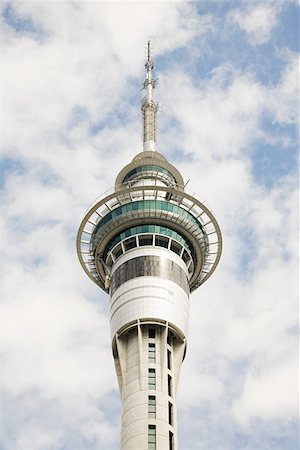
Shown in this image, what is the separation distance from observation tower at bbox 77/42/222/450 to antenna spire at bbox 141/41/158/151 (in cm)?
1285

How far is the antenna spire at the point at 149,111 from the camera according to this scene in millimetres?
140125

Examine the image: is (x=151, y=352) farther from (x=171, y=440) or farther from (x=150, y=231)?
(x=150, y=231)

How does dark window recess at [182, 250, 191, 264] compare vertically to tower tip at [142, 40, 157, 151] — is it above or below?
below

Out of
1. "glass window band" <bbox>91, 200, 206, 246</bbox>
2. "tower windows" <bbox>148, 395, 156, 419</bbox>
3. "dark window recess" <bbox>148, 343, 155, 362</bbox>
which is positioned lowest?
"tower windows" <bbox>148, 395, 156, 419</bbox>

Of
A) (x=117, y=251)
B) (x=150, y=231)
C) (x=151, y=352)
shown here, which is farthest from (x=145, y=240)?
(x=151, y=352)

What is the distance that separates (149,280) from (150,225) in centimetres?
1216

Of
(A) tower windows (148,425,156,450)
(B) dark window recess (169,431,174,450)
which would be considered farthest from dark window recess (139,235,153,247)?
(B) dark window recess (169,431,174,450)

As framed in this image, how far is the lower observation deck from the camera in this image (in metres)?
114

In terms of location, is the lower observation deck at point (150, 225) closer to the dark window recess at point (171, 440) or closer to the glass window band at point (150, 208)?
the glass window band at point (150, 208)

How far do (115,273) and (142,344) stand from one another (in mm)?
15139

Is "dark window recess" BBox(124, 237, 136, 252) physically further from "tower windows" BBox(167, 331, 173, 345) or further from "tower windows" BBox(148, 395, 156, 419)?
"tower windows" BBox(148, 395, 156, 419)

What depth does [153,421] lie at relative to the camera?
91688 mm

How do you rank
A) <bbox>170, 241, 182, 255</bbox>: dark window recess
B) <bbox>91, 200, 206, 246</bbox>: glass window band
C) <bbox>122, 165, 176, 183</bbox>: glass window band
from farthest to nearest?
1. <bbox>122, 165, 176, 183</bbox>: glass window band
2. <bbox>91, 200, 206, 246</bbox>: glass window band
3. <bbox>170, 241, 182, 255</bbox>: dark window recess

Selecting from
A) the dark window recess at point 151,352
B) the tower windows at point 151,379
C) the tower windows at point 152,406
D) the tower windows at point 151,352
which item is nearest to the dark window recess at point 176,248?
the tower windows at point 151,352
